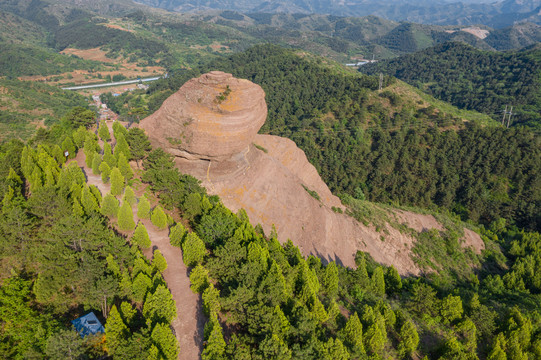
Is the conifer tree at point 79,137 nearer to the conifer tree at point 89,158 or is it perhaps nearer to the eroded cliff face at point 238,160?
the conifer tree at point 89,158

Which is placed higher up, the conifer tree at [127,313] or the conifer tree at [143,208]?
the conifer tree at [127,313]

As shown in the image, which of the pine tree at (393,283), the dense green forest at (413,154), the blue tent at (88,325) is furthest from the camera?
the dense green forest at (413,154)

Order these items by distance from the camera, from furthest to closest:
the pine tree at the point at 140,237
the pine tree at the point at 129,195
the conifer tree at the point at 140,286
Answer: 1. the pine tree at the point at 129,195
2. the pine tree at the point at 140,237
3. the conifer tree at the point at 140,286

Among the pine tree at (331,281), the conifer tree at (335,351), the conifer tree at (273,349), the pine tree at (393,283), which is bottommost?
the pine tree at (393,283)

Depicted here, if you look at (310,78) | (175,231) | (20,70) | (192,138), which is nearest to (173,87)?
Answer: (310,78)

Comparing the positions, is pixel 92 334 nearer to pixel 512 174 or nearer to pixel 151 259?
pixel 151 259

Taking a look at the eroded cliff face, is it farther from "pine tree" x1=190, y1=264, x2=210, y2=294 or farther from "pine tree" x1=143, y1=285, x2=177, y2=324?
"pine tree" x1=143, y1=285, x2=177, y2=324

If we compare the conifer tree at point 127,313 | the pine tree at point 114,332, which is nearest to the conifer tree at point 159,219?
Result: the conifer tree at point 127,313

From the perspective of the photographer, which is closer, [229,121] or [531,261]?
[229,121]
